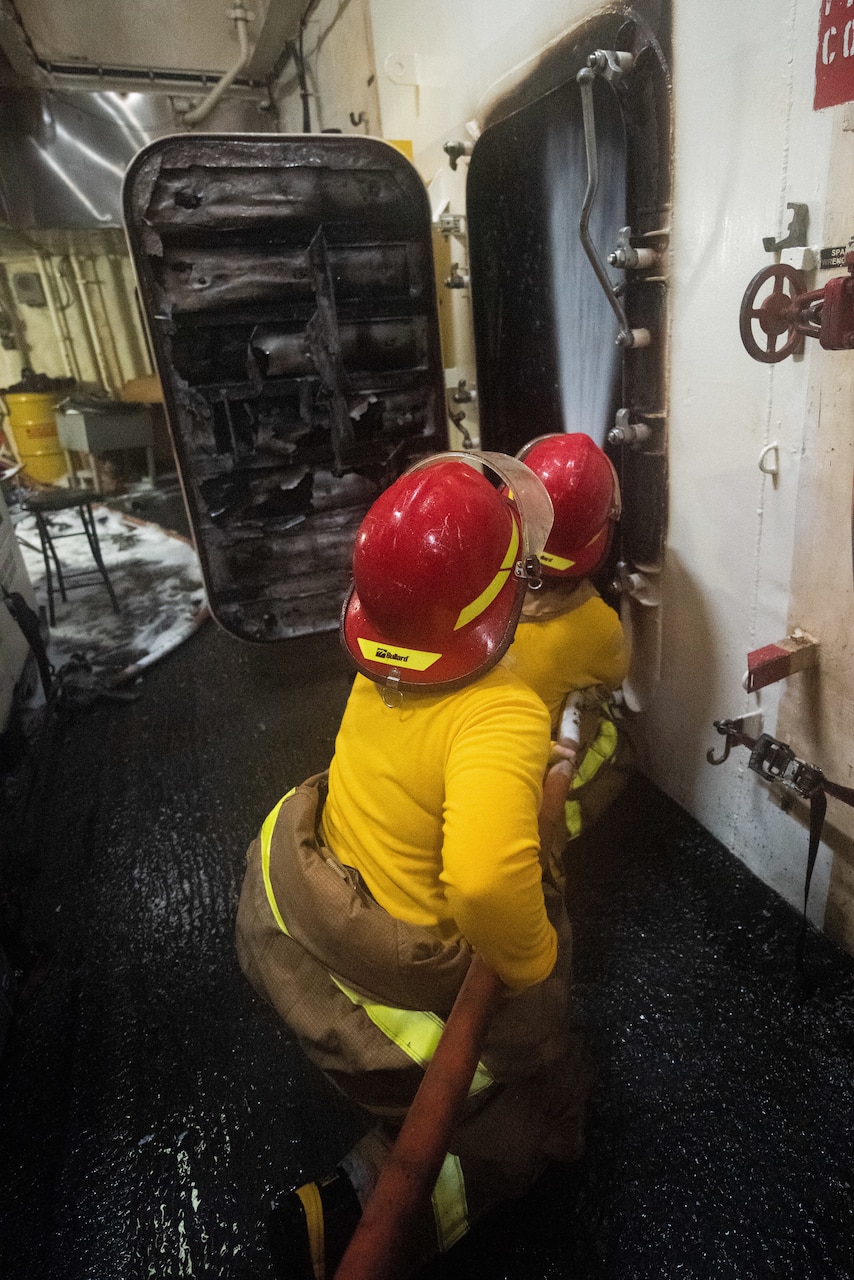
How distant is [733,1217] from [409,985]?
86cm

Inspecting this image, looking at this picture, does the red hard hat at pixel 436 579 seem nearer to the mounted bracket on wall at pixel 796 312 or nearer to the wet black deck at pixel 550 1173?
the mounted bracket on wall at pixel 796 312

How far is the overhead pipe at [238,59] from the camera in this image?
5.12 metres

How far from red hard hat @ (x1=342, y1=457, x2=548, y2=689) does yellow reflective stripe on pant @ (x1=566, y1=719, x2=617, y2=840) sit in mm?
924

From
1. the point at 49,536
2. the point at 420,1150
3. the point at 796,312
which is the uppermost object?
the point at 796,312

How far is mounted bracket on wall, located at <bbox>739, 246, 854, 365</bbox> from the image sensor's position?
1.24m

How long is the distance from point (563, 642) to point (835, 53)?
4.53ft

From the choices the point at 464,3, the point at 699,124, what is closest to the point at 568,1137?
the point at 699,124

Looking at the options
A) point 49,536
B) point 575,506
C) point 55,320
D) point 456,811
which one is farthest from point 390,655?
point 55,320

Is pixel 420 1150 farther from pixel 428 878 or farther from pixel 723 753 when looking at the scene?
pixel 723 753

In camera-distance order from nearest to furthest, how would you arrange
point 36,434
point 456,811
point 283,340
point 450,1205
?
point 456,811, point 450,1205, point 283,340, point 36,434

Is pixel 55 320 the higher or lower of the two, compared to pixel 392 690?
higher

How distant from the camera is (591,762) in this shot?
80.5 inches

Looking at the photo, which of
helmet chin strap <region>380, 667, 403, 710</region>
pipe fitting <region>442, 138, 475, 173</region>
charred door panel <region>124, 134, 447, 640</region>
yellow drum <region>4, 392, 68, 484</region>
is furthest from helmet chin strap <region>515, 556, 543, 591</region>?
yellow drum <region>4, 392, 68, 484</region>

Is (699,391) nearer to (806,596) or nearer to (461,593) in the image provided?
(806,596)
